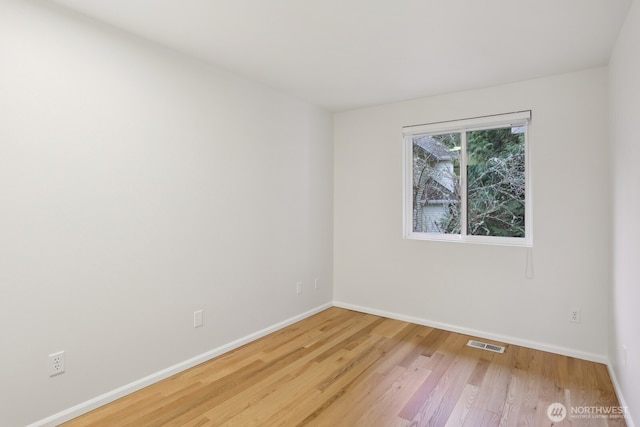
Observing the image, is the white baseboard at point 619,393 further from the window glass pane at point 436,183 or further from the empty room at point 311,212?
the window glass pane at point 436,183

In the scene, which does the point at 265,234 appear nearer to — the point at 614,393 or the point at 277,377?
the point at 277,377

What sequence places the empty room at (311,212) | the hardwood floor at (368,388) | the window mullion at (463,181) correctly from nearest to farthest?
the empty room at (311,212), the hardwood floor at (368,388), the window mullion at (463,181)

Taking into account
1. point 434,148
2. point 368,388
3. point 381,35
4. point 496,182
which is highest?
point 381,35

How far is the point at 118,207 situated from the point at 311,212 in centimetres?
212

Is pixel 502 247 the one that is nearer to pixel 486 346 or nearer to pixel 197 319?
pixel 486 346

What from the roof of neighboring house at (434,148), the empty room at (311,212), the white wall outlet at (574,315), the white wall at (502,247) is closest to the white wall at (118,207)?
the empty room at (311,212)

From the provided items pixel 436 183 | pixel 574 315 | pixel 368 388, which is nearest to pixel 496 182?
pixel 436 183

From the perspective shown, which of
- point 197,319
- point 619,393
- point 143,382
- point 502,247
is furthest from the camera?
point 502,247

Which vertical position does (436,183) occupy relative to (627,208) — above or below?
A: above

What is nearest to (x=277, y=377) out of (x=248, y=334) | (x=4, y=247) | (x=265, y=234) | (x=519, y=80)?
(x=248, y=334)

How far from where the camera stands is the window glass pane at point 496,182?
129 inches

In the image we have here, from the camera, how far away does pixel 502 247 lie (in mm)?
3289

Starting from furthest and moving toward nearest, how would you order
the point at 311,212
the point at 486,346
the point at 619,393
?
the point at 311,212 < the point at 486,346 < the point at 619,393

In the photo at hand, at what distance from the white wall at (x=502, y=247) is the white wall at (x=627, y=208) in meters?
0.32
